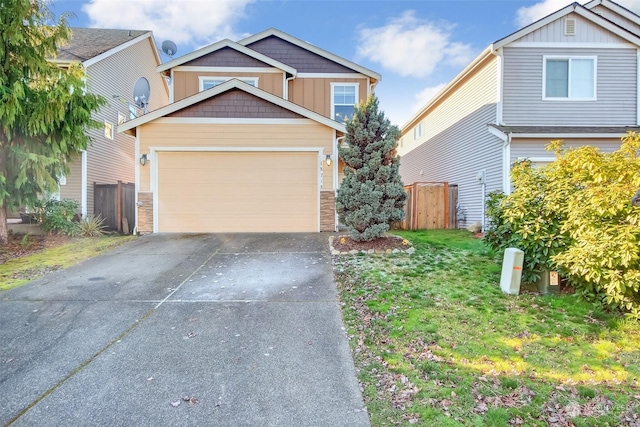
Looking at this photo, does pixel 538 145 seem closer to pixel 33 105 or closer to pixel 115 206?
pixel 33 105

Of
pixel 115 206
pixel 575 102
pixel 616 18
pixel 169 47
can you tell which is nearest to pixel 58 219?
pixel 115 206

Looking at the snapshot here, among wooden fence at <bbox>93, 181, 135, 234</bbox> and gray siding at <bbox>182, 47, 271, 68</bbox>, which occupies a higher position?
gray siding at <bbox>182, 47, 271, 68</bbox>

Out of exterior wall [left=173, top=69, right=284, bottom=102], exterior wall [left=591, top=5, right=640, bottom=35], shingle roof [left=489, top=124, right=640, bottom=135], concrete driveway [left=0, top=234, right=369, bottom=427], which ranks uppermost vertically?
exterior wall [left=591, top=5, right=640, bottom=35]

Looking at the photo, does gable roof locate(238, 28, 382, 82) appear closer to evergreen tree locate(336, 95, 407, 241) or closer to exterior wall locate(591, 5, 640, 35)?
evergreen tree locate(336, 95, 407, 241)

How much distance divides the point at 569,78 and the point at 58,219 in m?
16.3

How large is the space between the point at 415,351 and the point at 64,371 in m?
3.34

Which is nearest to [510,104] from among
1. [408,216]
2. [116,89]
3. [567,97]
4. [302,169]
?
[567,97]

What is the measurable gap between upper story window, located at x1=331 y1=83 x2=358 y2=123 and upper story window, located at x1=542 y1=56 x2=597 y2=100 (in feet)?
21.3

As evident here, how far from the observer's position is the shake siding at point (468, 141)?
451 inches

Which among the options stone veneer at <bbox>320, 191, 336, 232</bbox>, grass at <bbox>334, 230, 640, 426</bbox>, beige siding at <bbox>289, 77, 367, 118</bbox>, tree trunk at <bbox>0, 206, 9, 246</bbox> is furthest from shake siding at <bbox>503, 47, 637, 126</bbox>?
tree trunk at <bbox>0, 206, 9, 246</bbox>

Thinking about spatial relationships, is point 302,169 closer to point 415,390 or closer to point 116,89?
point 415,390

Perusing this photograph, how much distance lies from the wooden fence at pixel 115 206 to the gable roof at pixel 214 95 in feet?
8.94

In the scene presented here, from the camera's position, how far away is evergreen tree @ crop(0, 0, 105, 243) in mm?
8125

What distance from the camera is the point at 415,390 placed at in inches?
115
